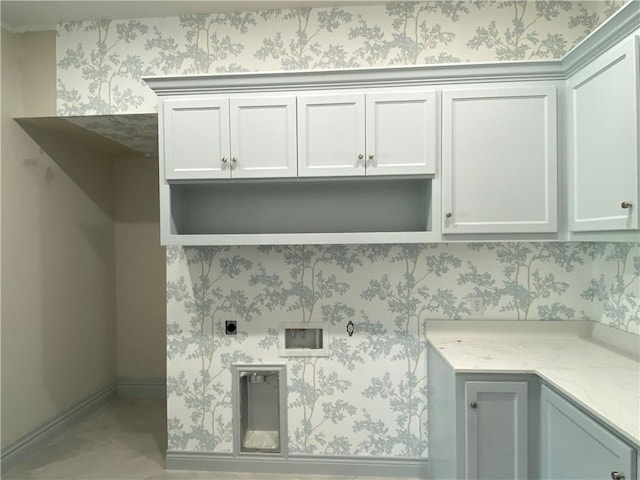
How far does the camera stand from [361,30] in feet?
6.97

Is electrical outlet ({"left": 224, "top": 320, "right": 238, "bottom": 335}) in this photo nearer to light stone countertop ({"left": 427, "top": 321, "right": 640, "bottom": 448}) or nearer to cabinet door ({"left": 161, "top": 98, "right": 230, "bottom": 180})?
cabinet door ({"left": 161, "top": 98, "right": 230, "bottom": 180})

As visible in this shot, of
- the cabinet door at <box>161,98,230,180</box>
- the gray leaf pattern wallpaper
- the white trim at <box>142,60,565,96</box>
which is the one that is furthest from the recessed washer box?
the white trim at <box>142,60,565,96</box>

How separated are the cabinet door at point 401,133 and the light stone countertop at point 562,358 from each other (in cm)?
95

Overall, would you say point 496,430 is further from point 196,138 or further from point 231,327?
point 196,138

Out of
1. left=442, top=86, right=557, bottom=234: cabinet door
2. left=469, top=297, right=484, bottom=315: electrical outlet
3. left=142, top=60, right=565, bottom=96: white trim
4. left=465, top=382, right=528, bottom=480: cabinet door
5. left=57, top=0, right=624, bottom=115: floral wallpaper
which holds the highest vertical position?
left=57, top=0, right=624, bottom=115: floral wallpaper

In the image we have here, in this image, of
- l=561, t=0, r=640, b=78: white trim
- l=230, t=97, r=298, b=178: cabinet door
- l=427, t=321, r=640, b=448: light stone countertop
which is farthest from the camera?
l=230, t=97, r=298, b=178: cabinet door

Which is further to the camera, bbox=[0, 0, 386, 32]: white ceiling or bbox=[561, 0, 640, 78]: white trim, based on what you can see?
bbox=[0, 0, 386, 32]: white ceiling

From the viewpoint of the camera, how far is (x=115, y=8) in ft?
6.95

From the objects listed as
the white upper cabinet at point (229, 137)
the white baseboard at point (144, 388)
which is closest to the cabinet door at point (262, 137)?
the white upper cabinet at point (229, 137)

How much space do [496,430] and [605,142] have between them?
134 centimetres

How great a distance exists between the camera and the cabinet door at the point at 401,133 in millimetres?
1813

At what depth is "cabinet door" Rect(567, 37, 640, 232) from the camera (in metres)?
1.40

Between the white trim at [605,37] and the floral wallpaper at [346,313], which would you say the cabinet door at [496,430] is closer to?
the floral wallpaper at [346,313]

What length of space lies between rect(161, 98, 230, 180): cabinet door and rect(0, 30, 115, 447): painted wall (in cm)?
99
